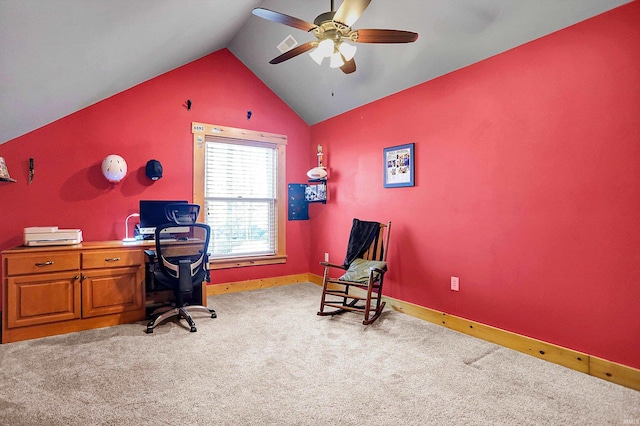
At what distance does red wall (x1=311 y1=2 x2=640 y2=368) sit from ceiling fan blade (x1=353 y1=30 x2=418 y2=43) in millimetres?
993

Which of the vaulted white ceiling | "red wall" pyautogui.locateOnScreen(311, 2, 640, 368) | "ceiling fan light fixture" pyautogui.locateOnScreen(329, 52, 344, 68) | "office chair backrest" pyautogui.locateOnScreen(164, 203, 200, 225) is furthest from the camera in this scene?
"office chair backrest" pyautogui.locateOnScreen(164, 203, 200, 225)

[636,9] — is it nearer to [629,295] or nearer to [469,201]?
[469,201]

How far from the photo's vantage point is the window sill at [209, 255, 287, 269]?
171 inches

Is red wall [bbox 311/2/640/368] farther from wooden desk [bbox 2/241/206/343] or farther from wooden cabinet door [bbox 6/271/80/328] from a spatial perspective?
wooden cabinet door [bbox 6/271/80/328]

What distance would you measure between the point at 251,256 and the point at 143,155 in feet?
6.19

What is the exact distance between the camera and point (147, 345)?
2.68m

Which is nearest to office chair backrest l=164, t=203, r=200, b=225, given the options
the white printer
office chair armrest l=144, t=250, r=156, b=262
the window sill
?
office chair armrest l=144, t=250, r=156, b=262

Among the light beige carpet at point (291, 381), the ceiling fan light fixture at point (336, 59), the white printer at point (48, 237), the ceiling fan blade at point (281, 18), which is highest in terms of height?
the ceiling fan blade at point (281, 18)

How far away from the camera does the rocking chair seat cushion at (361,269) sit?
3332mm

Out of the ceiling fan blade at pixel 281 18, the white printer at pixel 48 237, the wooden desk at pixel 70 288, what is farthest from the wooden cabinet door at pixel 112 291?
the ceiling fan blade at pixel 281 18

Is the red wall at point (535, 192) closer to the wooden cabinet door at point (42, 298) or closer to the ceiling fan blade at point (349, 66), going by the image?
the ceiling fan blade at point (349, 66)

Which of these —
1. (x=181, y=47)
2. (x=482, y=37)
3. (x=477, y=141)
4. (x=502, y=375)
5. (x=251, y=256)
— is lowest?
(x=502, y=375)

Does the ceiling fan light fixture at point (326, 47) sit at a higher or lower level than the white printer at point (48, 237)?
higher

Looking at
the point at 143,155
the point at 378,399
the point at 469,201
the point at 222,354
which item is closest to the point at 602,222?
the point at 469,201
